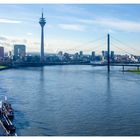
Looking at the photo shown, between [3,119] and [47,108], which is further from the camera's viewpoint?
[47,108]

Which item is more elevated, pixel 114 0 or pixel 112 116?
pixel 114 0

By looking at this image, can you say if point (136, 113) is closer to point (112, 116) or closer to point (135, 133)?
point (112, 116)

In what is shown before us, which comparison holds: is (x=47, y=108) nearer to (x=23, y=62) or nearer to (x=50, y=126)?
(x=50, y=126)

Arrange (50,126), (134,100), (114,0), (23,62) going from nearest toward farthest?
(114,0)
(50,126)
(134,100)
(23,62)

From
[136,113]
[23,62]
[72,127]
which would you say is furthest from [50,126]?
[23,62]

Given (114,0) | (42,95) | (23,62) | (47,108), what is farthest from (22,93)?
(23,62)

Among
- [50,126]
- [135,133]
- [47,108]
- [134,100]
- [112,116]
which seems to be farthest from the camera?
[134,100]

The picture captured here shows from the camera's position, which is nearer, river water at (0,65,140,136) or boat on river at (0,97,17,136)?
boat on river at (0,97,17,136)

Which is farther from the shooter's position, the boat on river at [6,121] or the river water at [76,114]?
the river water at [76,114]

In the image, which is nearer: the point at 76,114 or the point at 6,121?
the point at 6,121
